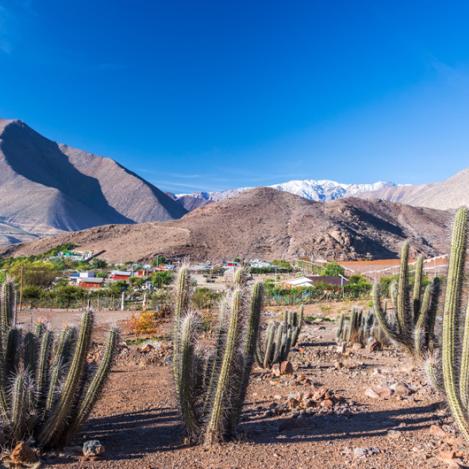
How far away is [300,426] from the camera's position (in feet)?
18.1

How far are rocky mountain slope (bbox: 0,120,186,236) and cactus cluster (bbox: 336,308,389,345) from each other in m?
117

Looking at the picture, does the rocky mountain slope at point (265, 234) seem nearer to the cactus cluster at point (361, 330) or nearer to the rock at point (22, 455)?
the cactus cluster at point (361, 330)

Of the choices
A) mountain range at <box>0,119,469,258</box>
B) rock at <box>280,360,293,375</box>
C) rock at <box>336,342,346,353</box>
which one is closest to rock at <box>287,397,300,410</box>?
rock at <box>280,360,293,375</box>

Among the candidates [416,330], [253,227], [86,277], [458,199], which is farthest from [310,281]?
[458,199]

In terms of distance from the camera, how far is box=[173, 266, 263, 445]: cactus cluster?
4.67m

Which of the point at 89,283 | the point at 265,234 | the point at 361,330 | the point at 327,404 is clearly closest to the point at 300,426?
the point at 327,404

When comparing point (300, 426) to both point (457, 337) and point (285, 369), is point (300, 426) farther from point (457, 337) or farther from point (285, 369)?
point (285, 369)

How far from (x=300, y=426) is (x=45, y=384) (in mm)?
3061

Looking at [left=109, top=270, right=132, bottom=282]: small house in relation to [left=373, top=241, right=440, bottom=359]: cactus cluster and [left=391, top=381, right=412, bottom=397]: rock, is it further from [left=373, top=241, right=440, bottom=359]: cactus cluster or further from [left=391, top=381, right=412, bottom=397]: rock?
[left=391, top=381, right=412, bottom=397]: rock

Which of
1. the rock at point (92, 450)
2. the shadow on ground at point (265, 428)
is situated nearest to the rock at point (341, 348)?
the shadow on ground at point (265, 428)

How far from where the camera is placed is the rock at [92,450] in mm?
4494

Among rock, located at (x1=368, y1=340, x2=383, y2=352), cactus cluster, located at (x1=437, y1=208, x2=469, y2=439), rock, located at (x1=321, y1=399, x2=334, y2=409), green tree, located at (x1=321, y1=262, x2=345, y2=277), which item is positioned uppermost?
cactus cluster, located at (x1=437, y1=208, x2=469, y2=439)

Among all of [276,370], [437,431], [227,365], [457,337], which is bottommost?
[276,370]

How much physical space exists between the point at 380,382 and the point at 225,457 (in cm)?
396
